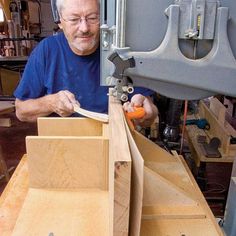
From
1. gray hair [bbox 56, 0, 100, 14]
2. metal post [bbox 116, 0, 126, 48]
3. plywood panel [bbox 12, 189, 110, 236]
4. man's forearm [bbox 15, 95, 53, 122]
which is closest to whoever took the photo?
metal post [bbox 116, 0, 126, 48]

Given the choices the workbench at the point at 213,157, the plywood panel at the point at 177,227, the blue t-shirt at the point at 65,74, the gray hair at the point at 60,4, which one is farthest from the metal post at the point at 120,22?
the workbench at the point at 213,157

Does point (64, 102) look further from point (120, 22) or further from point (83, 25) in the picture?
point (120, 22)

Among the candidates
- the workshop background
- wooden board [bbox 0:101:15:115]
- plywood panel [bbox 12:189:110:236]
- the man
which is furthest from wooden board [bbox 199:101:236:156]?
wooden board [bbox 0:101:15:115]

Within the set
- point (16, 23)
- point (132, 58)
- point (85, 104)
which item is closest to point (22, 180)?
point (85, 104)

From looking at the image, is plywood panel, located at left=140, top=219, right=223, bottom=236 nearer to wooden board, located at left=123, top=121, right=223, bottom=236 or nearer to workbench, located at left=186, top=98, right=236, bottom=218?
wooden board, located at left=123, top=121, right=223, bottom=236

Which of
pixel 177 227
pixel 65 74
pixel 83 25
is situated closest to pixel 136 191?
pixel 177 227

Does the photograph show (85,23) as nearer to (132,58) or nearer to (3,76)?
(132,58)

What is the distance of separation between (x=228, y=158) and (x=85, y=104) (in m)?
0.91

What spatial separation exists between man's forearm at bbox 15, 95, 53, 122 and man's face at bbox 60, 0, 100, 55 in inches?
10.6

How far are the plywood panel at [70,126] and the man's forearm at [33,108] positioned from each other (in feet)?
0.73

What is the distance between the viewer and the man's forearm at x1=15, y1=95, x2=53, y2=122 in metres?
1.27

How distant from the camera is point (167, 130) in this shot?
6.60 ft

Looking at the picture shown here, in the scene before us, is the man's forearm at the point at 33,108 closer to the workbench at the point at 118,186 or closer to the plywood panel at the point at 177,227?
the workbench at the point at 118,186

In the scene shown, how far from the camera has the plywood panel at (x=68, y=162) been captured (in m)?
0.85
